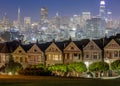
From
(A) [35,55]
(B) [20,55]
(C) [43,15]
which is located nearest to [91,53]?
(A) [35,55]

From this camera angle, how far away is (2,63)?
43.6 meters

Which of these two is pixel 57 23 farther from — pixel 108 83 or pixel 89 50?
pixel 108 83

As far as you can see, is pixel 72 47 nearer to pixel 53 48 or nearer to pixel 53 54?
pixel 53 48

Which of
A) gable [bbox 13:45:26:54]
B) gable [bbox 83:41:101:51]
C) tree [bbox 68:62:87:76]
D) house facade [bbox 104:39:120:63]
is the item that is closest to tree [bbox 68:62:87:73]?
tree [bbox 68:62:87:76]

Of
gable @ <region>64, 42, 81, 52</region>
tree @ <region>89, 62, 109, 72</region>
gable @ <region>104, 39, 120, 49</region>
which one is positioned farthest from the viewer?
gable @ <region>64, 42, 81, 52</region>

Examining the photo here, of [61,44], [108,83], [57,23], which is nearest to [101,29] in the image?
[57,23]

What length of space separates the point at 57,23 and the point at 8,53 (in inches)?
4120

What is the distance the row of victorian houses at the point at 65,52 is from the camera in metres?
38.5

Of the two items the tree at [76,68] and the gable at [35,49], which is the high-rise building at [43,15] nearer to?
the gable at [35,49]

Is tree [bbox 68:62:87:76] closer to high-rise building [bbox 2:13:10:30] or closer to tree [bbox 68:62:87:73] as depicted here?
tree [bbox 68:62:87:73]

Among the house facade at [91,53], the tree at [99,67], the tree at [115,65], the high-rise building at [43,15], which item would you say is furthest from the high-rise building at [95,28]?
the tree at [99,67]

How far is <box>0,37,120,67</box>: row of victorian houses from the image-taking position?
3853 cm

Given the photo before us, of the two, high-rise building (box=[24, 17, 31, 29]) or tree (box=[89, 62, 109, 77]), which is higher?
high-rise building (box=[24, 17, 31, 29])

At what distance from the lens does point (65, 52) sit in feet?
132
